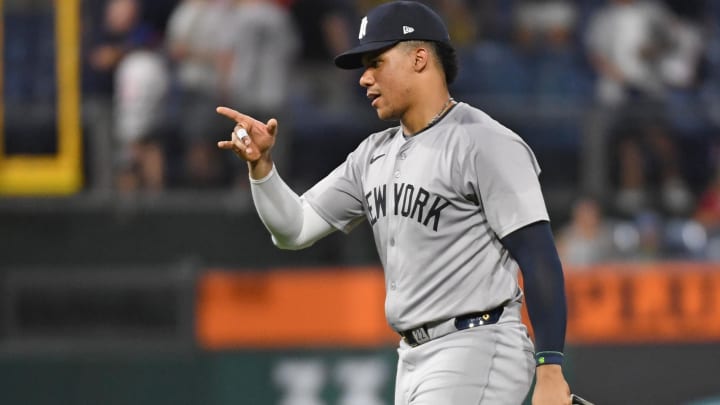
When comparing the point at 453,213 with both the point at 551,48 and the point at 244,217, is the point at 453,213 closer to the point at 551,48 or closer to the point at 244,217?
the point at 244,217

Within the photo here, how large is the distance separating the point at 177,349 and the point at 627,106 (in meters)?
3.40

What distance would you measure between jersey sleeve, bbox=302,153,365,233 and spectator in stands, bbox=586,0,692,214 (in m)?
4.93

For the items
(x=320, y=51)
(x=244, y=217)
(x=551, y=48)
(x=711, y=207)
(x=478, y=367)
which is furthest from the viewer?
(x=551, y=48)

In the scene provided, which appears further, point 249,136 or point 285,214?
point 285,214

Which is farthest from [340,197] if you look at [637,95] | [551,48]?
[551,48]

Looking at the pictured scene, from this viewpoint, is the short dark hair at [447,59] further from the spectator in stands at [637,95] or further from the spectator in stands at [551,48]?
the spectator in stands at [551,48]

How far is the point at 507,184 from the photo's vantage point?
3.60 m

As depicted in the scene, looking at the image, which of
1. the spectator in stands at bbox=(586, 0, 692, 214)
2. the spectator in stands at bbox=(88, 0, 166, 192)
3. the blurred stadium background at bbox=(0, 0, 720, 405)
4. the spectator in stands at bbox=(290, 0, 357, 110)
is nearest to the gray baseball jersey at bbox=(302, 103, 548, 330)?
the blurred stadium background at bbox=(0, 0, 720, 405)

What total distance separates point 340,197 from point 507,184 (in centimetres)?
74

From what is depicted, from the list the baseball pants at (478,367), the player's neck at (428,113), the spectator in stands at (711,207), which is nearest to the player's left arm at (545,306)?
the baseball pants at (478,367)

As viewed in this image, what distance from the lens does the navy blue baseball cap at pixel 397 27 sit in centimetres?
381

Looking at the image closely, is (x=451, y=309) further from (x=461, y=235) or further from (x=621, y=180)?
(x=621, y=180)

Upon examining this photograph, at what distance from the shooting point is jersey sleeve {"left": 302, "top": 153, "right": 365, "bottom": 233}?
4168mm

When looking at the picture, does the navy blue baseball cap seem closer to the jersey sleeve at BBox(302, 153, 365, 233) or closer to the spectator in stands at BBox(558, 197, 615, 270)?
the jersey sleeve at BBox(302, 153, 365, 233)
